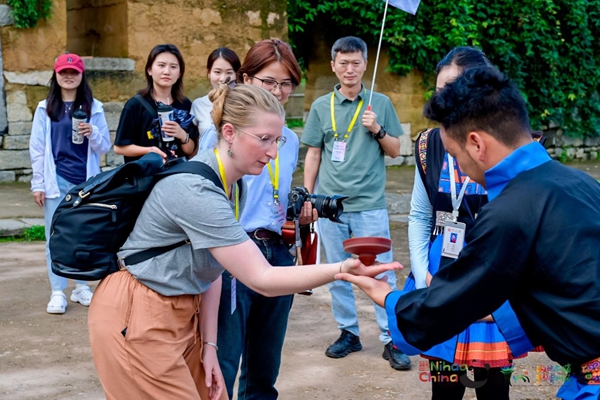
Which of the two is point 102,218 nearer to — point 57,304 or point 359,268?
point 359,268

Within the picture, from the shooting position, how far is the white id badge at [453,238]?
3311 mm

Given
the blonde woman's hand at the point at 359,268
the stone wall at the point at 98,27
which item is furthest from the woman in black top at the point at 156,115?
the stone wall at the point at 98,27

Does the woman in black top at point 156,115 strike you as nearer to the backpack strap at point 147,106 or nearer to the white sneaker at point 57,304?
the backpack strap at point 147,106

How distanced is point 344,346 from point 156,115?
209 centimetres

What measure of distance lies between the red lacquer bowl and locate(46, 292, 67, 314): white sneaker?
12.7 ft

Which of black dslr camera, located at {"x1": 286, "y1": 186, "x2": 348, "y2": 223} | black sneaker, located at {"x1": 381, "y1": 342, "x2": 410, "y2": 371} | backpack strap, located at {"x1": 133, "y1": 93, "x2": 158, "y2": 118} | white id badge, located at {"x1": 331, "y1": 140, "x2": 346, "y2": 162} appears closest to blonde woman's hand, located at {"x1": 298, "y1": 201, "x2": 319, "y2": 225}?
black dslr camera, located at {"x1": 286, "y1": 186, "x2": 348, "y2": 223}

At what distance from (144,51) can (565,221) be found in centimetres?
875

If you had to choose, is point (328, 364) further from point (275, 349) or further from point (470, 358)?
point (470, 358)

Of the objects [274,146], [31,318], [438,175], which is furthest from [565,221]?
[31,318]

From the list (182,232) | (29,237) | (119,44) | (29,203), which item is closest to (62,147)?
(29,237)

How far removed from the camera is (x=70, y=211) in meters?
2.71

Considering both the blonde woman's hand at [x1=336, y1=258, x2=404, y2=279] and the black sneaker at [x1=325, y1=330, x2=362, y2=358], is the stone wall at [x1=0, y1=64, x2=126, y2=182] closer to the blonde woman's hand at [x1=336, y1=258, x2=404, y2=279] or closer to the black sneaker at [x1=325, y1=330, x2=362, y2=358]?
the black sneaker at [x1=325, y1=330, x2=362, y2=358]

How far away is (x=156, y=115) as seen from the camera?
5.66 meters

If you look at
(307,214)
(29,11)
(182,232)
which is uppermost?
(29,11)
